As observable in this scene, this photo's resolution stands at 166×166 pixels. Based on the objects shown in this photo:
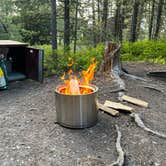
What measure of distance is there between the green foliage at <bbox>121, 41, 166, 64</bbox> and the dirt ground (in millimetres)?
5265

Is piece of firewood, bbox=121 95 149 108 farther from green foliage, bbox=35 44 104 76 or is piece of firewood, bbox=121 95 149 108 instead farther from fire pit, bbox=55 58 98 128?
green foliage, bbox=35 44 104 76

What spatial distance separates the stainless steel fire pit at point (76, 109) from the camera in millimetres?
3123

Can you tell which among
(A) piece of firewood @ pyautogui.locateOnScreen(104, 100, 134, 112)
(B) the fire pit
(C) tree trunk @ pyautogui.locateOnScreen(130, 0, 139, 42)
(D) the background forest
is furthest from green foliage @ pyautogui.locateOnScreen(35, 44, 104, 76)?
(C) tree trunk @ pyautogui.locateOnScreen(130, 0, 139, 42)

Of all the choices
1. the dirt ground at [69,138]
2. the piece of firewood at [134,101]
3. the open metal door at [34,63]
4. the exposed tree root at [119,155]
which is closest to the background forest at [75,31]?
the open metal door at [34,63]

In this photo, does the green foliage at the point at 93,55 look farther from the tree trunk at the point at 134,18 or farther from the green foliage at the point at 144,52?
the tree trunk at the point at 134,18

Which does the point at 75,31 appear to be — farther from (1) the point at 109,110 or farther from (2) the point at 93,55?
(1) the point at 109,110

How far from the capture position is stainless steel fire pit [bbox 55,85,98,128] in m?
3.12

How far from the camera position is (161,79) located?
6.54 metres

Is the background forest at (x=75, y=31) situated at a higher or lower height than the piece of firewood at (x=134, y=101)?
higher

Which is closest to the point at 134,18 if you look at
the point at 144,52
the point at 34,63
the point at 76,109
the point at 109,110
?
the point at 144,52

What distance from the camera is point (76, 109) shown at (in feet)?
10.3

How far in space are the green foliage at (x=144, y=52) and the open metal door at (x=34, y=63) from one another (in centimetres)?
468

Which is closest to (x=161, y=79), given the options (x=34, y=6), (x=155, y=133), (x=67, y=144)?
(x=155, y=133)

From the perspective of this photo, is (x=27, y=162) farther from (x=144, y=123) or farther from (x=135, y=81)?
(x=135, y=81)
